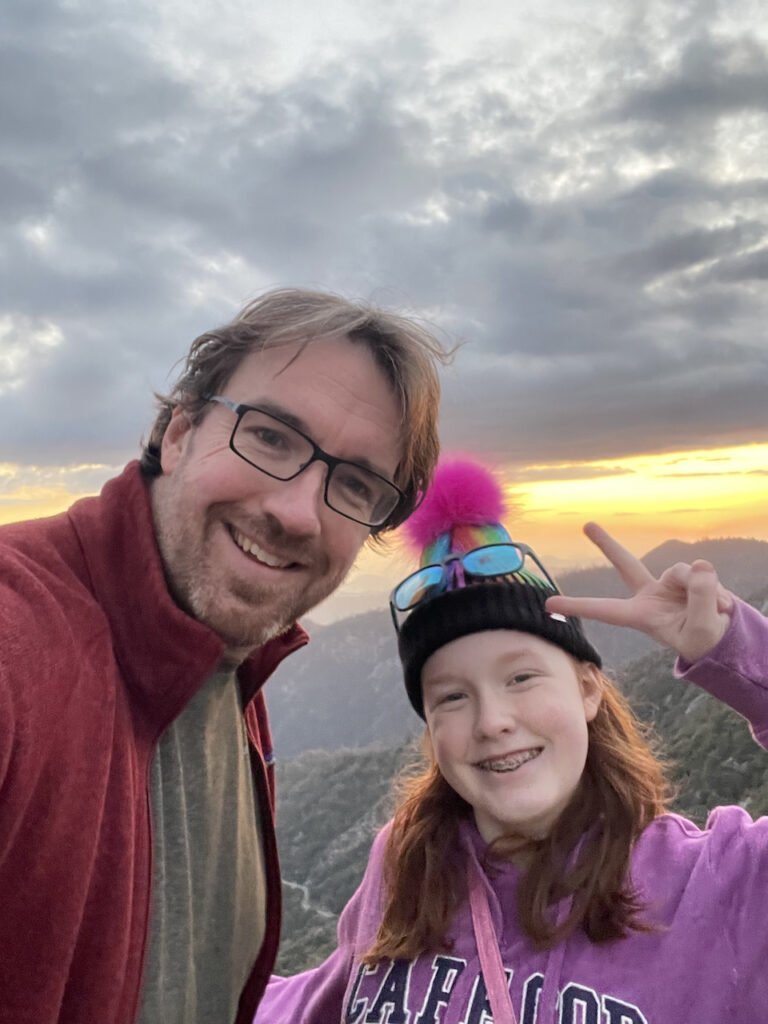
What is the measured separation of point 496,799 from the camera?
268 centimetres

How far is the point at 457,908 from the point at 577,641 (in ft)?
3.77

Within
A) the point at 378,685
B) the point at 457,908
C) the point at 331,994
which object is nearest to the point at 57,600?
the point at 457,908

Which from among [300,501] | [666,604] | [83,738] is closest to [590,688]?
[666,604]

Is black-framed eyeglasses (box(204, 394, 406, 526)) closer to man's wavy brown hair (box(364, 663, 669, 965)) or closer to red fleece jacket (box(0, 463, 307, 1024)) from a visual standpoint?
red fleece jacket (box(0, 463, 307, 1024))

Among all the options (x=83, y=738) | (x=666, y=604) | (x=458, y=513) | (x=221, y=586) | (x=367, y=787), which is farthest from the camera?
(x=367, y=787)

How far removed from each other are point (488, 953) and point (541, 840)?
44 centimetres

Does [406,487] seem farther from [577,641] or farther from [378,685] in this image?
[378,685]

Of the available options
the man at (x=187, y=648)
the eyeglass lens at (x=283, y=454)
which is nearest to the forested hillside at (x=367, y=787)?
the man at (x=187, y=648)

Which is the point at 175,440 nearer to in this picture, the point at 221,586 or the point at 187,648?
the point at 221,586

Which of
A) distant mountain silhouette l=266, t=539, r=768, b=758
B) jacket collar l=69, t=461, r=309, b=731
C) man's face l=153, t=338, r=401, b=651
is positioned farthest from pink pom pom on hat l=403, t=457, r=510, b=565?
distant mountain silhouette l=266, t=539, r=768, b=758

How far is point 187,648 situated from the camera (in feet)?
8.15

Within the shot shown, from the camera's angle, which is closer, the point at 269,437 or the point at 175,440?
the point at 269,437

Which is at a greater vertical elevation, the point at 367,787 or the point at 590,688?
the point at 590,688

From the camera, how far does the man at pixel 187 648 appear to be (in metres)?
2.02
